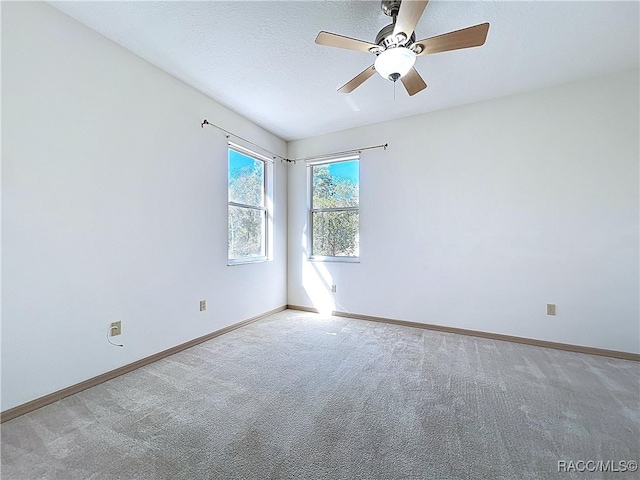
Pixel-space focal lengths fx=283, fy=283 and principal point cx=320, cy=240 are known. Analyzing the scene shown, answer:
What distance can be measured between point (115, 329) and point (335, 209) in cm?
286

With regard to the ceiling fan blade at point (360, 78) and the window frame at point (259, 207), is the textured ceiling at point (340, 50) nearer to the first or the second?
the ceiling fan blade at point (360, 78)

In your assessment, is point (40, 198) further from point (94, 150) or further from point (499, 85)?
point (499, 85)

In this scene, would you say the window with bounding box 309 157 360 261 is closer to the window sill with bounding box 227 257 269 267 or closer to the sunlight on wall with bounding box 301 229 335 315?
the sunlight on wall with bounding box 301 229 335 315

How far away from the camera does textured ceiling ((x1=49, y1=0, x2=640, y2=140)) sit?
74.7 inches

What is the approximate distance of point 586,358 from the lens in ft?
8.55

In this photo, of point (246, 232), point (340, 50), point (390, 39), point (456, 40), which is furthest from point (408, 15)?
point (246, 232)

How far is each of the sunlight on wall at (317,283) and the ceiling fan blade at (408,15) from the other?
9.57ft

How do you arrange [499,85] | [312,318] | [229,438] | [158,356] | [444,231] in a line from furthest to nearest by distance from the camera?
[312,318]
[444,231]
[499,85]
[158,356]
[229,438]

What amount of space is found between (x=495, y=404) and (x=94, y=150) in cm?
334

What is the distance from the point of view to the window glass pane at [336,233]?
13.1 feet

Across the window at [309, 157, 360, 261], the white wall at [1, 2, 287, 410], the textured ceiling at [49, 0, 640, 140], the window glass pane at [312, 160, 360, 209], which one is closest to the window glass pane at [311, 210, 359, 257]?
the window at [309, 157, 360, 261]

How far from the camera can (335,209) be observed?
4105mm

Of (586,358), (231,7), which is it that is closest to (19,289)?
(231,7)

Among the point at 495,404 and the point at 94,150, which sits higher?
the point at 94,150
